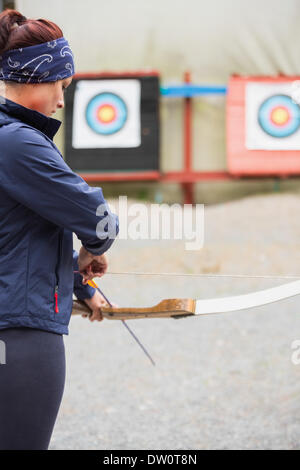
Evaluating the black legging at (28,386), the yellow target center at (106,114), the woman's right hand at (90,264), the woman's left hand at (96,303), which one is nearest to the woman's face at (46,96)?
the woman's right hand at (90,264)

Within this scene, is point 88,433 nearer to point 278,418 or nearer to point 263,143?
point 278,418

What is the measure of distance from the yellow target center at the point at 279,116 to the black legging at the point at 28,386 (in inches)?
182

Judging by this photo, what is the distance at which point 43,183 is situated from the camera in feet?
3.06

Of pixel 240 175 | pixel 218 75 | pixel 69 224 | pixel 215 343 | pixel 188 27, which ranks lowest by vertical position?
pixel 215 343

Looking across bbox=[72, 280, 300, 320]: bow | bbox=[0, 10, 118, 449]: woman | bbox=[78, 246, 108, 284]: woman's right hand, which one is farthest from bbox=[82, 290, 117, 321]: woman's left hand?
bbox=[0, 10, 118, 449]: woman

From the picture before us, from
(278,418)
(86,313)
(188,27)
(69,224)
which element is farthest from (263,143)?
(69,224)

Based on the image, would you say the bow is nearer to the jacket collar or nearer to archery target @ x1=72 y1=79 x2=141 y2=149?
the jacket collar

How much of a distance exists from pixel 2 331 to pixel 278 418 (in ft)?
5.04

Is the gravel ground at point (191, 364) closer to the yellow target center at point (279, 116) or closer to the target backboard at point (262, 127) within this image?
the target backboard at point (262, 127)

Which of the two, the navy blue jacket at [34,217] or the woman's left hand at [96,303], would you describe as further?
the woman's left hand at [96,303]

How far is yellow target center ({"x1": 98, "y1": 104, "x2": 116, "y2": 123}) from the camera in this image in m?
5.34

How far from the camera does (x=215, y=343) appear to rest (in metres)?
3.00

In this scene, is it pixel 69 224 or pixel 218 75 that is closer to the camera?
pixel 69 224

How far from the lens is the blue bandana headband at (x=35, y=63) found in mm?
968
